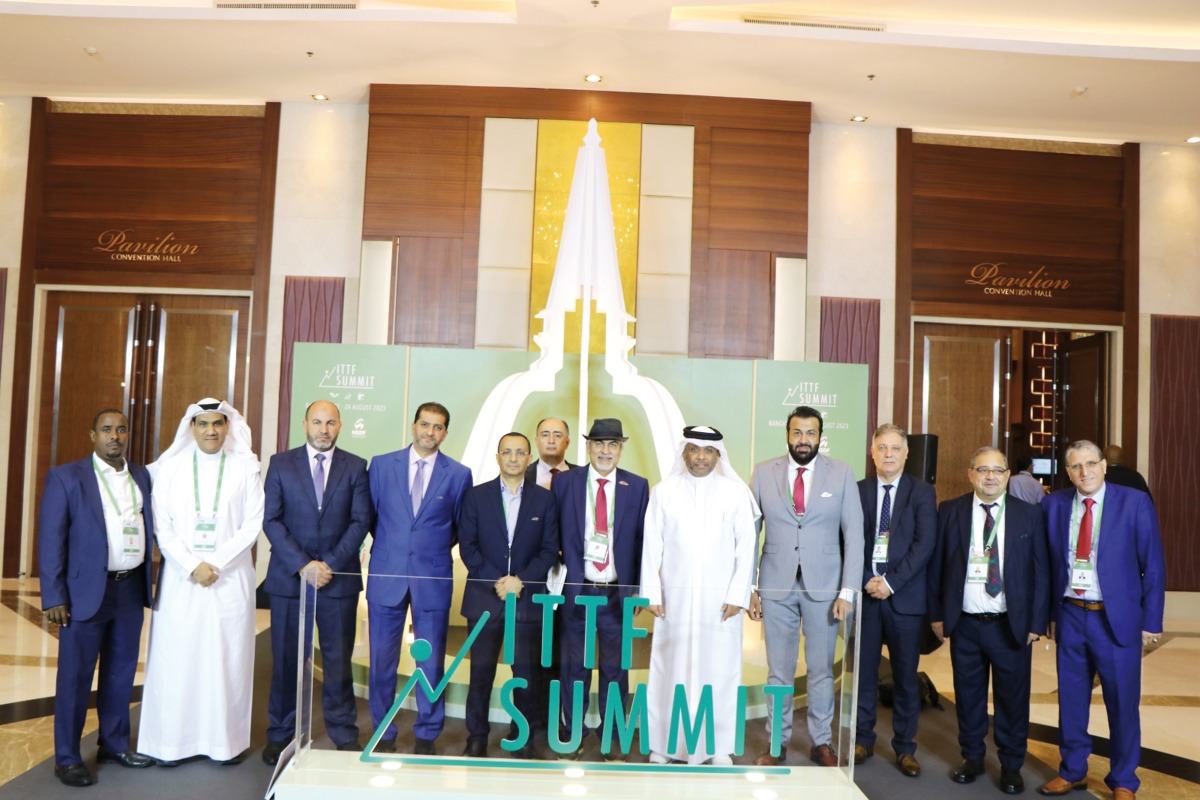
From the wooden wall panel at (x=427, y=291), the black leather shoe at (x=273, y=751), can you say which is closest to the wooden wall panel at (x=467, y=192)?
the wooden wall panel at (x=427, y=291)

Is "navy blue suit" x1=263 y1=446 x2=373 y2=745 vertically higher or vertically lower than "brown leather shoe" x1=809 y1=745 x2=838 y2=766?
higher

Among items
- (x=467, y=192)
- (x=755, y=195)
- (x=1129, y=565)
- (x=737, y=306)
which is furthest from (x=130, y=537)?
(x=755, y=195)

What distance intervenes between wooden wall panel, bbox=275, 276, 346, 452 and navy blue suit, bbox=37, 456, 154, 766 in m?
4.33

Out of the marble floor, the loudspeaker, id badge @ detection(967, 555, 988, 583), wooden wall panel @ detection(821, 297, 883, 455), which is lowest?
the marble floor

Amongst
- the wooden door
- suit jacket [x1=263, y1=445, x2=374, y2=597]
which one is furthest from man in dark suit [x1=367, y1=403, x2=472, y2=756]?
the wooden door

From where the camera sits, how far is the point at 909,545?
161 inches

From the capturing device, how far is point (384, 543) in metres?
4.09

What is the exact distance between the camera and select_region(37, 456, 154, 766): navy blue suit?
364 centimetres

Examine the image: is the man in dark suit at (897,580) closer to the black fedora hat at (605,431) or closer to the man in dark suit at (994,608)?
the man in dark suit at (994,608)

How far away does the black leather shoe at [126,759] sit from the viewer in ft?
12.5

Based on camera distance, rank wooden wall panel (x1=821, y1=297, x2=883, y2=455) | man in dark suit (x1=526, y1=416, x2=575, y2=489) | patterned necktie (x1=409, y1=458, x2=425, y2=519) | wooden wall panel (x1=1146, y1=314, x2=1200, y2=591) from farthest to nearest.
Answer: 1. wooden wall panel (x1=1146, y1=314, x2=1200, y2=591)
2. wooden wall panel (x1=821, y1=297, x2=883, y2=455)
3. man in dark suit (x1=526, y1=416, x2=575, y2=489)
4. patterned necktie (x1=409, y1=458, x2=425, y2=519)

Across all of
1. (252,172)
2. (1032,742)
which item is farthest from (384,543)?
(252,172)

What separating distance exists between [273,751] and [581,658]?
5.63 ft

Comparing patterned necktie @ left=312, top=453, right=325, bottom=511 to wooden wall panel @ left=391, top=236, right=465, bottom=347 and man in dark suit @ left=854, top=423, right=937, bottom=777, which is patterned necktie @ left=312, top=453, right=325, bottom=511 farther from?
wooden wall panel @ left=391, top=236, right=465, bottom=347
